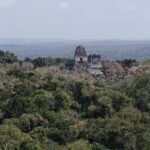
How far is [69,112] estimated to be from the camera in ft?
140

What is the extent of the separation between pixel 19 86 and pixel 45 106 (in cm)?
422

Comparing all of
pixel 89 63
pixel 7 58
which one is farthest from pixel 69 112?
pixel 7 58

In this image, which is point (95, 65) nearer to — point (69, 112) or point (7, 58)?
point (7, 58)

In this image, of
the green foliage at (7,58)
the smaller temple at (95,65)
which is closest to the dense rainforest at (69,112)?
the smaller temple at (95,65)

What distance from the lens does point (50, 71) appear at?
57.2 m

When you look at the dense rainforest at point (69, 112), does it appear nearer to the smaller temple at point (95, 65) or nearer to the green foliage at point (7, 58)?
the smaller temple at point (95, 65)

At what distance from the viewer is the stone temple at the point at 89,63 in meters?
63.7

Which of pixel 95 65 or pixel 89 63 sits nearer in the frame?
pixel 95 65

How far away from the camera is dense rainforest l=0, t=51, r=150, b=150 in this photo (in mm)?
35656

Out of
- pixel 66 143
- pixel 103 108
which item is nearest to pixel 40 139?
pixel 66 143

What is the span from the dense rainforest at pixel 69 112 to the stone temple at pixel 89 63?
21.5 feet

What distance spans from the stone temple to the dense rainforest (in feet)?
21.5

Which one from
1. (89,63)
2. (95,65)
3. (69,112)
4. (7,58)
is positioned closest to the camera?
(69,112)

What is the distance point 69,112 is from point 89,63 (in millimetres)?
22345
